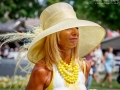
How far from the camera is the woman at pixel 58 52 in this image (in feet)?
13.1

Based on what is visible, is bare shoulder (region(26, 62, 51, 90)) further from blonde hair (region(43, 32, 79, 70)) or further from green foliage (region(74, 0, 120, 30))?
green foliage (region(74, 0, 120, 30))

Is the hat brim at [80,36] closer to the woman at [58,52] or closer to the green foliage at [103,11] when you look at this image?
the woman at [58,52]

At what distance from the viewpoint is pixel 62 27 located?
3.99 m

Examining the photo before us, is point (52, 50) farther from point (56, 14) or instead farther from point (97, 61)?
point (97, 61)

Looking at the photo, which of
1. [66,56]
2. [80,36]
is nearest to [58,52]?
[66,56]

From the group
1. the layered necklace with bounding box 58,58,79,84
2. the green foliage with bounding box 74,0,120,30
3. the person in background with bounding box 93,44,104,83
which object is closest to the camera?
the layered necklace with bounding box 58,58,79,84

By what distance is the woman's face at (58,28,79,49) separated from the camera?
4137mm

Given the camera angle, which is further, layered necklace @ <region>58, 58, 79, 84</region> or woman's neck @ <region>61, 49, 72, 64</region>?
woman's neck @ <region>61, 49, 72, 64</region>

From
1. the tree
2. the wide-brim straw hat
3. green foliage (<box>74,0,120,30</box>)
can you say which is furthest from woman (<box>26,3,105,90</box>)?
green foliage (<box>74,0,120,30</box>)

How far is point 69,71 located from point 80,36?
1.86ft

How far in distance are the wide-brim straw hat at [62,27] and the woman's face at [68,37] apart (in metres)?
0.10

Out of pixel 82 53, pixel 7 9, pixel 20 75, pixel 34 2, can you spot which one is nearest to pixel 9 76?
pixel 20 75

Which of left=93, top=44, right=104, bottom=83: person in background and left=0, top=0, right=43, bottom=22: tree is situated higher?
left=0, top=0, right=43, bottom=22: tree

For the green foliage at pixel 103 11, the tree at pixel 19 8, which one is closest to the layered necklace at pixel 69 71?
the tree at pixel 19 8
